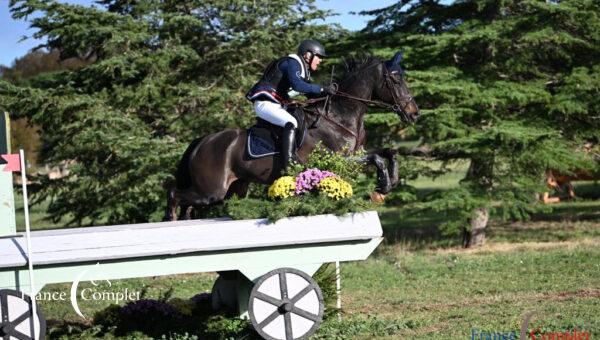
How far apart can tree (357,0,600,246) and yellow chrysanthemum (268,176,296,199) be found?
715 cm

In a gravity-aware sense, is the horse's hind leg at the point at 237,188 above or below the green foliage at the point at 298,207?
below

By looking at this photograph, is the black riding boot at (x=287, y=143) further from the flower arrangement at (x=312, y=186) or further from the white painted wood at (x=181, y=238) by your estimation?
the white painted wood at (x=181, y=238)

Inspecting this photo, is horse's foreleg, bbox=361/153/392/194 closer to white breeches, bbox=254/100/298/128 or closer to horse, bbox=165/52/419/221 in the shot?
horse, bbox=165/52/419/221

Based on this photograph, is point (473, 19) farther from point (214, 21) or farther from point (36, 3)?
point (36, 3)

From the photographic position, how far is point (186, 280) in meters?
13.5

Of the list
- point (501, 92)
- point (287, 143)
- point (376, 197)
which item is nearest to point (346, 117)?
point (287, 143)

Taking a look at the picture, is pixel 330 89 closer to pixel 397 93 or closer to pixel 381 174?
pixel 397 93

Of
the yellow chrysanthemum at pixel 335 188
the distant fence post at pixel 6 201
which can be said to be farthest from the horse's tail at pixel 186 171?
the distant fence post at pixel 6 201

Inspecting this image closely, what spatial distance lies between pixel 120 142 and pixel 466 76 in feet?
22.8

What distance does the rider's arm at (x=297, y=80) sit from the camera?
8.15 m

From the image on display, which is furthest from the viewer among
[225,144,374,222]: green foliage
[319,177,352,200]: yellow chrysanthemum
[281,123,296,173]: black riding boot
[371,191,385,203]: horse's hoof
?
[281,123,296,173]: black riding boot

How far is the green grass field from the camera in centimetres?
748

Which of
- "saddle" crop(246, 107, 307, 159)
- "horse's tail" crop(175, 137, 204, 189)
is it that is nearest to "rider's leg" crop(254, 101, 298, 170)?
"saddle" crop(246, 107, 307, 159)

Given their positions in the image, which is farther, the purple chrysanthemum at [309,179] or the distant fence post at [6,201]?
the purple chrysanthemum at [309,179]
